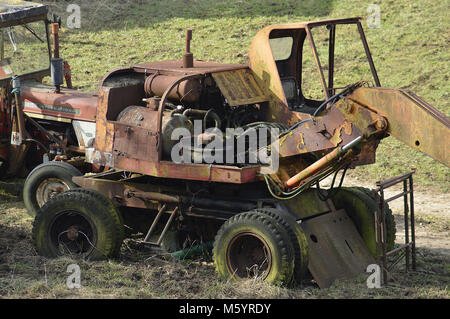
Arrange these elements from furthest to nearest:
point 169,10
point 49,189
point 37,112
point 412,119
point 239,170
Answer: point 169,10
point 37,112
point 49,189
point 239,170
point 412,119

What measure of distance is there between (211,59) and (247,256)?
9.94 metres

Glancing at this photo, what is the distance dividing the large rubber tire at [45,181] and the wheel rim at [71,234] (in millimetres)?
1219

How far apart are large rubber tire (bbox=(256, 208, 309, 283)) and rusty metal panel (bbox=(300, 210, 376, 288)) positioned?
0.69 feet

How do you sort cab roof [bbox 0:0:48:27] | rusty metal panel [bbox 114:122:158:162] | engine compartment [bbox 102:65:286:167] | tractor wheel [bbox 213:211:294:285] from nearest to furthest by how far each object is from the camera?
tractor wheel [bbox 213:211:294:285], engine compartment [bbox 102:65:286:167], rusty metal panel [bbox 114:122:158:162], cab roof [bbox 0:0:48:27]

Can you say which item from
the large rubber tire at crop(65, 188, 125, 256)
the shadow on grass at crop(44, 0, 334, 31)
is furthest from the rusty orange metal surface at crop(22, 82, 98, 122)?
the shadow on grass at crop(44, 0, 334, 31)

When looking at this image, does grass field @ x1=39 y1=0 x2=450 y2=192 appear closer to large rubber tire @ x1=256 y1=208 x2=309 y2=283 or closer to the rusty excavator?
the rusty excavator

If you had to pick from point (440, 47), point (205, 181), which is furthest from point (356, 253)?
point (440, 47)

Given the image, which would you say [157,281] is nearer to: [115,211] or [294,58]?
[115,211]

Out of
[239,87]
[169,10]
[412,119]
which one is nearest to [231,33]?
[169,10]

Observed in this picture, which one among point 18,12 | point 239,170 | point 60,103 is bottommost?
point 239,170

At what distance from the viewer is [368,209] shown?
842 centimetres

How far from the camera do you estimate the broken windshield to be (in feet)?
37.3

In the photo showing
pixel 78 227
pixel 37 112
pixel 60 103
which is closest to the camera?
pixel 78 227

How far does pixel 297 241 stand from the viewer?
7.30 meters
